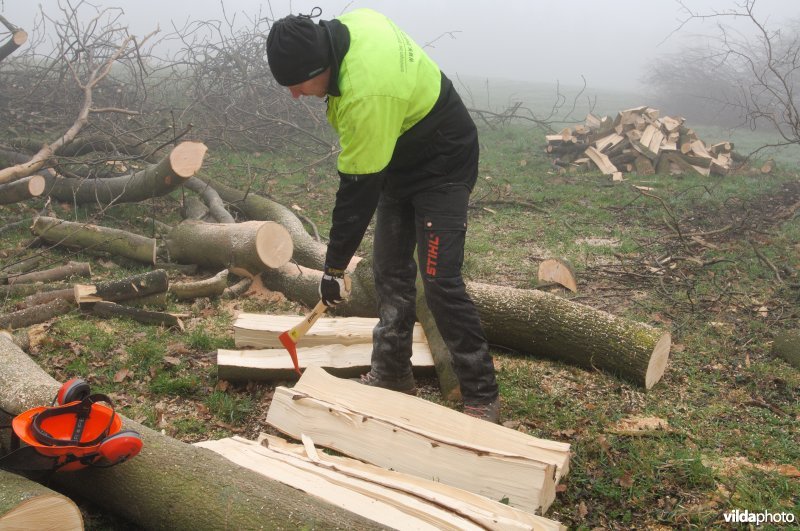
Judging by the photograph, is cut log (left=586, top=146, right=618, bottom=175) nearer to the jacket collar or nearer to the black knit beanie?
the jacket collar

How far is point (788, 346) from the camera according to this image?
3.83 meters

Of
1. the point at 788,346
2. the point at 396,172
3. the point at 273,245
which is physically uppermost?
the point at 396,172

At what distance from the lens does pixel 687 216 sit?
716 cm

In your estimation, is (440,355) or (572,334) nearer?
(440,355)

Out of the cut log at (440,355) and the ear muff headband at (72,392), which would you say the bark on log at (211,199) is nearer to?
the cut log at (440,355)

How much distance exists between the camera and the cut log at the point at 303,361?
3.56m

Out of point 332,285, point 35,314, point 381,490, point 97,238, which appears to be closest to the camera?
point 381,490

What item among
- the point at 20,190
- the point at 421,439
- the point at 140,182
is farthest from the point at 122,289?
the point at 421,439

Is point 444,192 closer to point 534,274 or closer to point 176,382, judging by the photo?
point 176,382

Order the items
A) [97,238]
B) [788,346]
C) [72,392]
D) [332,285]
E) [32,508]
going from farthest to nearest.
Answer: [97,238] < [788,346] < [332,285] < [72,392] < [32,508]

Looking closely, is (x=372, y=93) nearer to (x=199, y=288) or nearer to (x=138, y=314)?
(x=138, y=314)

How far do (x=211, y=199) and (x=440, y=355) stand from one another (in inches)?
146

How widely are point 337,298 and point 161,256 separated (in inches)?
122

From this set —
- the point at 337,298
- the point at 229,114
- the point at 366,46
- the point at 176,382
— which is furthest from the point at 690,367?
the point at 229,114
